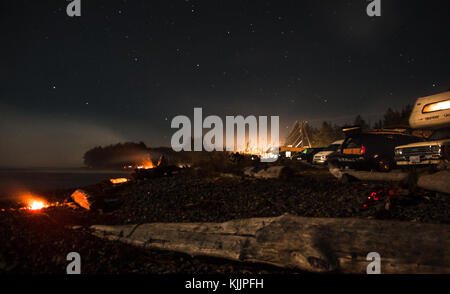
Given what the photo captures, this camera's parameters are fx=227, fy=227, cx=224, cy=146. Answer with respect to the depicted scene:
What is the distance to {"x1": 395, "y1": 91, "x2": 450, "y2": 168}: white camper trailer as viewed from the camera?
8539 millimetres

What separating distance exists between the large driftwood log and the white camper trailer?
7.39 meters

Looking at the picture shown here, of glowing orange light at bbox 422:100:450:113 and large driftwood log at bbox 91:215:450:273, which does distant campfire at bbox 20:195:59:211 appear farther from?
glowing orange light at bbox 422:100:450:113

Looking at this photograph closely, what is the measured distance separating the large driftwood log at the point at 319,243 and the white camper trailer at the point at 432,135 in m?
7.39

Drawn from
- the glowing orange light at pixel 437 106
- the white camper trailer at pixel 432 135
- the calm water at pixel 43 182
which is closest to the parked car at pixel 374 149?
the white camper trailer at pixel 432 135

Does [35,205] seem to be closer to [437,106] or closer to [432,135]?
[432,135]

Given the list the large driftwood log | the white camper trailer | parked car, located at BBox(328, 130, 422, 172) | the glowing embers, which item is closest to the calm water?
the glowing embers

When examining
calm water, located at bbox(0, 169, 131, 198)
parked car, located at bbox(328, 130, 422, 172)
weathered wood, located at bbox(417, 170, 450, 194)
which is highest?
parked car, located at bbox(328, 130, 422, 172)

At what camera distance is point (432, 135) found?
31.0 feet

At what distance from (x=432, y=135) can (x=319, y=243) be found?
32.3 feet

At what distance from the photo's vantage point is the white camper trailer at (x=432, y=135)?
8.54 m

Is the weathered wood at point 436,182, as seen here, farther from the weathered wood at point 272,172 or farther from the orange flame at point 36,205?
the orange flame at point 36,205

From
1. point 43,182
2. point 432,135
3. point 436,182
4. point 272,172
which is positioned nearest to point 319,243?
point 436,182

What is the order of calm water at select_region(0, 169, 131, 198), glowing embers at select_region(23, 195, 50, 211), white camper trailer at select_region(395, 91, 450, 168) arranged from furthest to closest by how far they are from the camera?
calm water at select_region(0, 169, 131, 198) → white camper trailer at select_region(395, 91, 450, 168) → glowing embers at select_region(23, 195, 50, 211)
